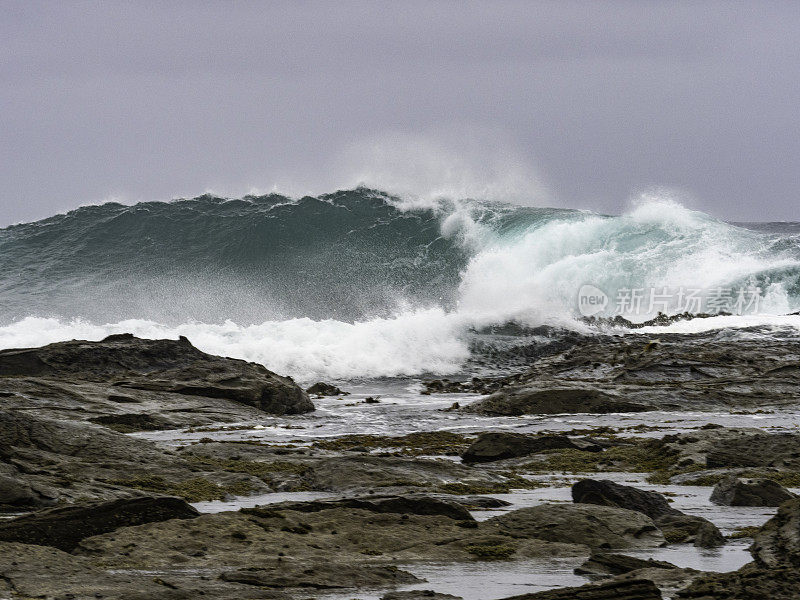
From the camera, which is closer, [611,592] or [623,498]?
[611,592]

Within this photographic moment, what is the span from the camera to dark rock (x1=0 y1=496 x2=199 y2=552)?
758cm

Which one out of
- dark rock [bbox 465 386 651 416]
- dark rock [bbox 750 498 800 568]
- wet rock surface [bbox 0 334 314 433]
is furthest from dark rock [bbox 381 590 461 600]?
dark rock [bbox 465 386 651 416]

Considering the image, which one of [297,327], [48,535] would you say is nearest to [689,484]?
[48,535]

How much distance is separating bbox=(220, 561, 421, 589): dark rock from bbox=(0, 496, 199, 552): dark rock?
1.50 metres

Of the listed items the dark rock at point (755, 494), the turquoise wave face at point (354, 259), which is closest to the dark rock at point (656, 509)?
the dark rock at point (755, 494)

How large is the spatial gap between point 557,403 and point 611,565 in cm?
1581

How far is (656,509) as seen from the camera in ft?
31.1

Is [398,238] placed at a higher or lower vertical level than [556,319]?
higher

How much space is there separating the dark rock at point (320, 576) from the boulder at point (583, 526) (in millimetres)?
1749

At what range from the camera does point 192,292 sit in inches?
1919

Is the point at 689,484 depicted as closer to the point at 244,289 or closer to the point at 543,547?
the point at 543,547

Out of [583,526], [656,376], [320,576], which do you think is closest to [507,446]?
[583,526]

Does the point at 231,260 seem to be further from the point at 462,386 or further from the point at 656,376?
the point at 656,376

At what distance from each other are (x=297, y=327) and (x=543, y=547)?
1210 inches
